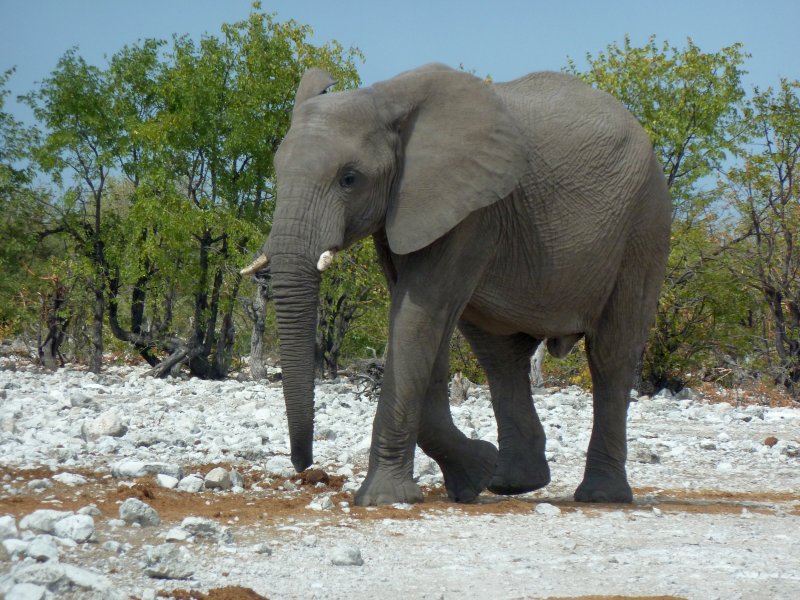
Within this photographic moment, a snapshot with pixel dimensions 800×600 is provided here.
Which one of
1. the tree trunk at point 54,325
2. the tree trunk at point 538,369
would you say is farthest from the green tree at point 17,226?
the tree trunk at point 538,369

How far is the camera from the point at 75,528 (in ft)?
17.9

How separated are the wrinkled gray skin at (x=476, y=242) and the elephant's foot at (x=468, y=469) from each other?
0.03 ft

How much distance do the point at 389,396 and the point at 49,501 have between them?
222 cm

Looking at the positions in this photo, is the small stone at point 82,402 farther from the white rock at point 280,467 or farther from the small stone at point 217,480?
the small stone at point 217,480

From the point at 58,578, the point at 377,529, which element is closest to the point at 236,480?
the point at 377,529

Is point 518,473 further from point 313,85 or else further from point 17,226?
point 17,226

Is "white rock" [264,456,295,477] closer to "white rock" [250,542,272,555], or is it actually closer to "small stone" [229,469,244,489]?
"small stone" [229,469,244,489]

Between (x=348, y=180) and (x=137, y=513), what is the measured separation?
2392 mm

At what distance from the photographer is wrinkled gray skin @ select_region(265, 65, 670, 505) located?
274 inches

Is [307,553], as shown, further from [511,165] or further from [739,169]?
[739,169]

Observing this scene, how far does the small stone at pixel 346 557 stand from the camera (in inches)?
214

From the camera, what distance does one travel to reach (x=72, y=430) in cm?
1055

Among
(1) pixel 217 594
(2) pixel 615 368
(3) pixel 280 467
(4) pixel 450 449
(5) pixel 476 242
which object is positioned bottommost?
(1) pixel 217 594

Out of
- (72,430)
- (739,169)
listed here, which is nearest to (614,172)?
(72,430)
